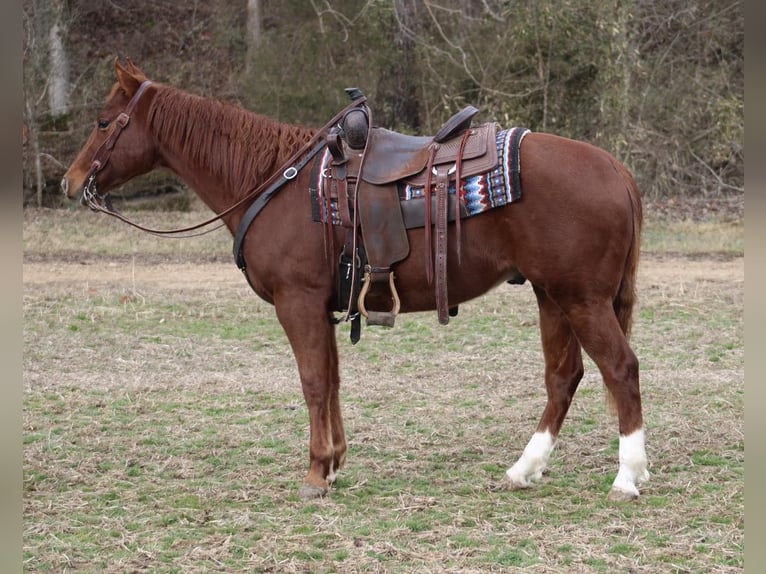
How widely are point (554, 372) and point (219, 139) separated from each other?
2140 mm

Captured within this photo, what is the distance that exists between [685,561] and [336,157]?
2.43 m

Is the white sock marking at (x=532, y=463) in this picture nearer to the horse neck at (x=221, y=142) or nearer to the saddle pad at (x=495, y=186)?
the saddle pad at (x=495, y=186)

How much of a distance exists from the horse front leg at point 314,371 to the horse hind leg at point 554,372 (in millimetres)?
953

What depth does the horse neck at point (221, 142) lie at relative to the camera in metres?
4.69

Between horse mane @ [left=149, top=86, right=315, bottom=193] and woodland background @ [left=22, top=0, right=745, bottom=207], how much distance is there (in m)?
9.63

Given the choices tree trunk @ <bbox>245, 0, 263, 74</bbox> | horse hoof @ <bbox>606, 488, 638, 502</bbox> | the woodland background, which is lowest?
horse hoof @ <bbox>606, 488, 638, 502</bbox>

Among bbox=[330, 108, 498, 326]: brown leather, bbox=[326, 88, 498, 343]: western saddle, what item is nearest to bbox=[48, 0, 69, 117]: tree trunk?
bbox=[326, 88, 498, 343]: western saddle

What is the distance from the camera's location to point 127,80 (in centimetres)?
470

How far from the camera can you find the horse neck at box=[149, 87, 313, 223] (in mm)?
4691

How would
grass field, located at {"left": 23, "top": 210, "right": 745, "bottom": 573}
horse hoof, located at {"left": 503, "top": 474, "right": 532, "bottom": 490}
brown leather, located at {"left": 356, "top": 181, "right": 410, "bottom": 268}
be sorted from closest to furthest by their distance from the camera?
grass field, located at {"left": 23, "top": 210, "right": 745, "bottom": 573}
brown leather, located at {"left": 356, "top": 181, "right": 410, "bottom": 268}
horse hoof, located at {"left": 503, "top": 474, "right": 532, "bottom": 490}

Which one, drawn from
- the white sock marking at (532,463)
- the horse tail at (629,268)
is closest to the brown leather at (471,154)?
the horse tail at (629,268)

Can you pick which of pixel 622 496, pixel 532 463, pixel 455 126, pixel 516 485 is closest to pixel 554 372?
pixel 532 463

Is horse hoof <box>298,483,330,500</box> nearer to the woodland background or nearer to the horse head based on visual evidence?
the horse head

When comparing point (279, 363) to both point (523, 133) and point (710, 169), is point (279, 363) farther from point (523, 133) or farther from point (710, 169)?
point (710, 169)
